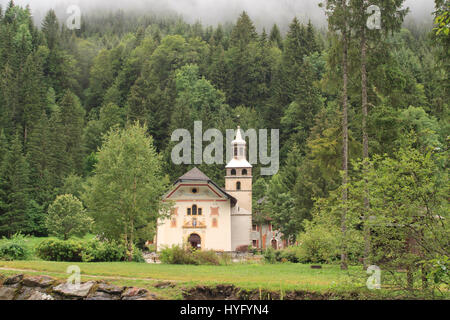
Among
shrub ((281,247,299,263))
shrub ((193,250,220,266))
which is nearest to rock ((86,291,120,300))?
shrub ((193,250,220,266))

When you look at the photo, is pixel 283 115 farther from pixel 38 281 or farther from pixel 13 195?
pixel 38 281

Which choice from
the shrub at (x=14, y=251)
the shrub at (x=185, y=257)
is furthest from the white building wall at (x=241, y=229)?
the shrub at (x=14, y=251)

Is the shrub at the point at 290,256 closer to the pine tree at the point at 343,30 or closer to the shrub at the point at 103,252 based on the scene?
the pine tree at the point at 343,30

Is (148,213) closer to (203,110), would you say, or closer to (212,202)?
(212,202)

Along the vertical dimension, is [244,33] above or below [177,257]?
above

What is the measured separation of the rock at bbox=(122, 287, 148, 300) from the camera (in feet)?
55.0

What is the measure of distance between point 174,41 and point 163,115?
31.7 meters

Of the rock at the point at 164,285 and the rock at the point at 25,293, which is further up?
the rock at the point at 164,285

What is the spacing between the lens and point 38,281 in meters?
18.5

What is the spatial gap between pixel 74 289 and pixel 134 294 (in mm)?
2168

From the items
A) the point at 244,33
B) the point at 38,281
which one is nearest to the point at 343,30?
the point at 38,281

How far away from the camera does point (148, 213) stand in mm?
30828

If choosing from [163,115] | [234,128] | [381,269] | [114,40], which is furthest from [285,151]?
[114,40]

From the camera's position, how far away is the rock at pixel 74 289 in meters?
17.4
